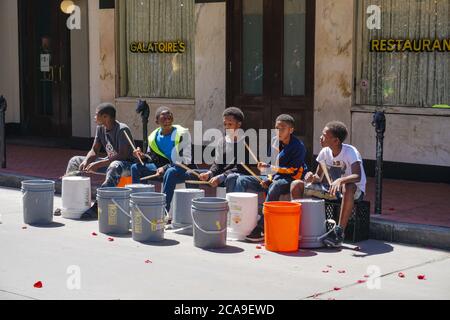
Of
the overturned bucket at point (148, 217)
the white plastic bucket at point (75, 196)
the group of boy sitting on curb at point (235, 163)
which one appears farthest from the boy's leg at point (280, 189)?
the white plastic bucket at point (75, 196)

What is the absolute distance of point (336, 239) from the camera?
9.45 metres

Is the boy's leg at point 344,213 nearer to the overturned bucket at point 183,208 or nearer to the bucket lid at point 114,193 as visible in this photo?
the overturned bucket at point 183,208

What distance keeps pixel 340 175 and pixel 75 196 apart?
326 cm

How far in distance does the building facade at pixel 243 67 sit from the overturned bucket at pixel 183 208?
4020 mm

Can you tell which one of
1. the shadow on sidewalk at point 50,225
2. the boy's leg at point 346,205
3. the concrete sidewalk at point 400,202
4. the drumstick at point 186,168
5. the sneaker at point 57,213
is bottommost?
the shadow on sidewalk at point 50,225

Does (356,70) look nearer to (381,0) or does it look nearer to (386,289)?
(381,0)

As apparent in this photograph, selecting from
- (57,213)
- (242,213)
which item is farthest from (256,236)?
(57,213)

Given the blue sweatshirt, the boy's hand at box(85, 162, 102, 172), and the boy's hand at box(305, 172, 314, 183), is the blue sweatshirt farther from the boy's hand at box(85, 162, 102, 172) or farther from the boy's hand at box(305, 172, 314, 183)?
the boy's hand at box(85, 162, 102, 172)

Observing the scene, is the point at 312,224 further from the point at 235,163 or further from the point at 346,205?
the point at 235,163

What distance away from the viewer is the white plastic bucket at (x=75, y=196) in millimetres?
11094

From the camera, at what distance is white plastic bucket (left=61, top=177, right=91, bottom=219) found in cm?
1109

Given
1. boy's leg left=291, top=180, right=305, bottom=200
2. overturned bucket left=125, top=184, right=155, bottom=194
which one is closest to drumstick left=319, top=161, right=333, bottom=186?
boy's leg left=291, top=180, right=305, bottom=200

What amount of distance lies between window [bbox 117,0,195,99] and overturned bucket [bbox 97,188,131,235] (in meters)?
6.07

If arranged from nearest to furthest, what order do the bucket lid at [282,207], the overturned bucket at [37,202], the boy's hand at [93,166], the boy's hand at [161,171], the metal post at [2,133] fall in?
the bucket lid at [282,207]
the overturned bucket at [37,202]
the boy's hand at [161,171]
the boy's hand at [93,166]
the metal post at [2,133]
